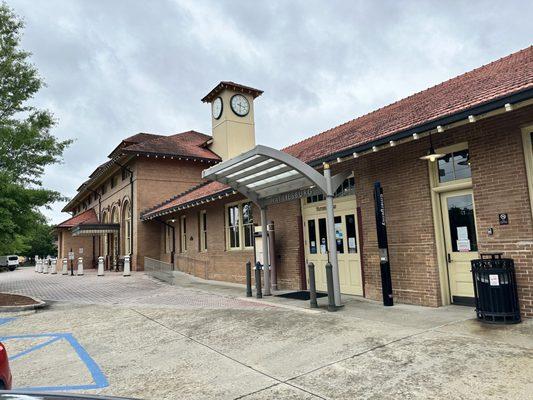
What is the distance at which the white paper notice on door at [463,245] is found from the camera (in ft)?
25.2

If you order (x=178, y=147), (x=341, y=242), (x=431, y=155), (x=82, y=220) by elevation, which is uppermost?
(x=178, y=147)

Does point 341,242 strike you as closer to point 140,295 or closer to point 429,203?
point 429,203

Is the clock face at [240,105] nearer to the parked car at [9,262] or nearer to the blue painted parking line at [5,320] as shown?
the blue painted parking line at [5,320]

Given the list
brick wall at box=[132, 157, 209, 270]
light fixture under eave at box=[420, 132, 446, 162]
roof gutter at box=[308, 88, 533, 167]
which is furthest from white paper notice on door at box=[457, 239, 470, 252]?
brick wall at box=[132, 157, 209, 270]

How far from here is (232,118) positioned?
26.2 m

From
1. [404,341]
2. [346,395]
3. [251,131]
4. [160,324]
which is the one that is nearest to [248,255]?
[160,324]

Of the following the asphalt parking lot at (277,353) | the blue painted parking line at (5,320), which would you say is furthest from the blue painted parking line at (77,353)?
the blue painted parking line at (5,320)

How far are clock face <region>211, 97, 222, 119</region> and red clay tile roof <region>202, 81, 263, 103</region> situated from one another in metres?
0.40

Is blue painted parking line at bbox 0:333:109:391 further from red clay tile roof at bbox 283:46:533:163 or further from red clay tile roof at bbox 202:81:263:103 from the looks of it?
red clay tile roof at bbox 202:81:263:103

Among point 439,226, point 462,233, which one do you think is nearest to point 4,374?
point 439,226

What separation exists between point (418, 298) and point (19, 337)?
8.16m

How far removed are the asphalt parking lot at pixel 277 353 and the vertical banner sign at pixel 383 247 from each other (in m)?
0.35

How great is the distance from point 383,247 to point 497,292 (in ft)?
8.18

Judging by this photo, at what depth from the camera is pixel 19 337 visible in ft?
25.7
